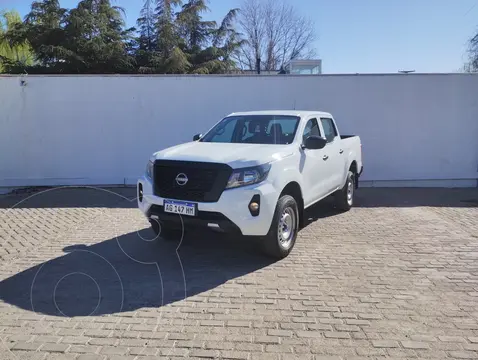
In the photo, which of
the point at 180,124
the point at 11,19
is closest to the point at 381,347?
the point at 180,124

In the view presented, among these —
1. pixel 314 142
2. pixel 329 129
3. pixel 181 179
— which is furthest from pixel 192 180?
pixel 329 129

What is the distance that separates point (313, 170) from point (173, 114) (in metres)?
5.38

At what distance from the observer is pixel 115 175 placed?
1073 cm

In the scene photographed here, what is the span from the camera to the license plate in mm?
4898

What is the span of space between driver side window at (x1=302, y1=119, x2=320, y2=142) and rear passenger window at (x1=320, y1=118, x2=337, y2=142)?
1.04 feet

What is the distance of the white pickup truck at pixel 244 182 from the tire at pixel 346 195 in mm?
1532

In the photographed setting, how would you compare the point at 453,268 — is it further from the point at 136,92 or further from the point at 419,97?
the point at 136,92

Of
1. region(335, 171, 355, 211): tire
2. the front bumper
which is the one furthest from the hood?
region(335, 171, 355, 211): tire

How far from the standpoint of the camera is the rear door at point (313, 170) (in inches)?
234

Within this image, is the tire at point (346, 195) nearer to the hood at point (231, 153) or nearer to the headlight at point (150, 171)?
the hood at point (231, 153)

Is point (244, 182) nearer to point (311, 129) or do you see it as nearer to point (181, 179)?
point (181, 179)

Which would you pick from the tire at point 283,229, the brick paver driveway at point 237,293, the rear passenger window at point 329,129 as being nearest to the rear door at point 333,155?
the rear passenger window at point 329,129

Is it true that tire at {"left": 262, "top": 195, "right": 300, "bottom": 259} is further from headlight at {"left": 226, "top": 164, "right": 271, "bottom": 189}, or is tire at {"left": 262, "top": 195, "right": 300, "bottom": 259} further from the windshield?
the windshield

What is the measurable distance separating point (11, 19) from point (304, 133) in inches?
984
